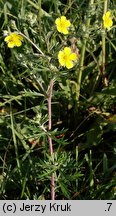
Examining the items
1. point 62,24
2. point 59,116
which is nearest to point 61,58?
point 62,24

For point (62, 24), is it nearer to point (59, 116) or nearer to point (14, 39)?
point (14, 39)

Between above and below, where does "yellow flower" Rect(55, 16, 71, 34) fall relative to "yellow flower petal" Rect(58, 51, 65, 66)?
above

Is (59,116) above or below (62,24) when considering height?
below

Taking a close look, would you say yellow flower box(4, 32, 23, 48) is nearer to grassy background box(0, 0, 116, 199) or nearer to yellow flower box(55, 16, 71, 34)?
grassy background box(0, 0, 116, 199)

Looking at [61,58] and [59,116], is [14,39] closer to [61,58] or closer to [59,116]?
[61,58]

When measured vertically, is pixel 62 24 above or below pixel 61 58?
above

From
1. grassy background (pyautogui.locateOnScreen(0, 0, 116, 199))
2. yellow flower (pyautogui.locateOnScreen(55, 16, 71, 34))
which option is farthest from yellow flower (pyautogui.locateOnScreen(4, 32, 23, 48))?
yellow flower (pyautogui.locateOnScreen(55, 16, 71, 34))

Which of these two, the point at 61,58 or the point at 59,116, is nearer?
the point at 61,58

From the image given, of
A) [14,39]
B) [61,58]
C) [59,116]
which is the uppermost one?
[14,39]

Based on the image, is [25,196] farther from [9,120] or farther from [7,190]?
[9,120]
